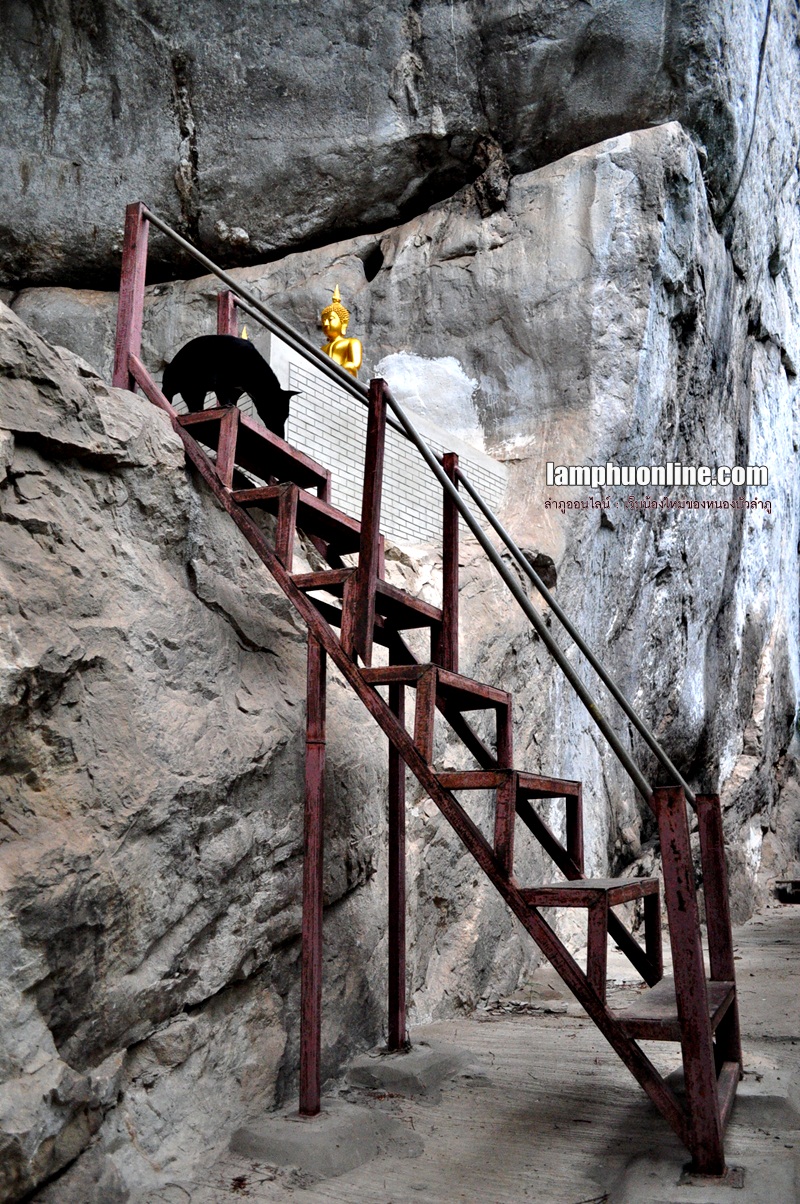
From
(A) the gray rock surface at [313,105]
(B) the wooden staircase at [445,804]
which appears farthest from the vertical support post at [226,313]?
(A) the gray rock surface at [313,105]

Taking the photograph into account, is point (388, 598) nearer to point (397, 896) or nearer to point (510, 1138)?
point (397, 896)

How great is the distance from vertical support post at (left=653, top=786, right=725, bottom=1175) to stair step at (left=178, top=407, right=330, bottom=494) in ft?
8.28

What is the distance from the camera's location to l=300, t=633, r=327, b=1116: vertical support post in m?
4.09

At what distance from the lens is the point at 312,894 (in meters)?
4.27

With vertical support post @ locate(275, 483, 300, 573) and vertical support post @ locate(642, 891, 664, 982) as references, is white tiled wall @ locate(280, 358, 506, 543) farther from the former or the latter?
vertical support post @ locate(642, 891, 664, 982)

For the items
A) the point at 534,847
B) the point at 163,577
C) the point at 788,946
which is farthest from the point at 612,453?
Answer: the point at 163,577

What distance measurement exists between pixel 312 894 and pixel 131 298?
3.09 meters

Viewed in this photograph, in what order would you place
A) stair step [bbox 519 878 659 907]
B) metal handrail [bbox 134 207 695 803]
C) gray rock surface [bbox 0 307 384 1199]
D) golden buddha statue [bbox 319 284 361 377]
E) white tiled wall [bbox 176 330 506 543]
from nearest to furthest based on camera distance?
gray rock surface [bbox 0 307 384 1199] → stair step [bbox 519 878 659 907] → metal handrail [bbox 134 207 695 803] → white tiled wall [bbox 176 330 506 543] → golden buddha statue [bbox 319 284 361 377]

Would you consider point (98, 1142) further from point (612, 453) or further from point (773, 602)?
point (773, 602)

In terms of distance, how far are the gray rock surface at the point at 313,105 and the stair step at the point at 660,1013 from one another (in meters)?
9.69

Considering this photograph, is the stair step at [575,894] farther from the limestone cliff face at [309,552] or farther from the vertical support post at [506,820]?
the limestone cliff face at [309,552]

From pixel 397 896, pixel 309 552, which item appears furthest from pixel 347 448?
pixel 397 896

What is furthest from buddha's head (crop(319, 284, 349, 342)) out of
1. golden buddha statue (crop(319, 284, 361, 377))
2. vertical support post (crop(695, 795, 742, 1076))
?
vertical support post (crop(695, 795, 742, 1076))

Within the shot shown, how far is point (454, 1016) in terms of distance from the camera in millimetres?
6148
